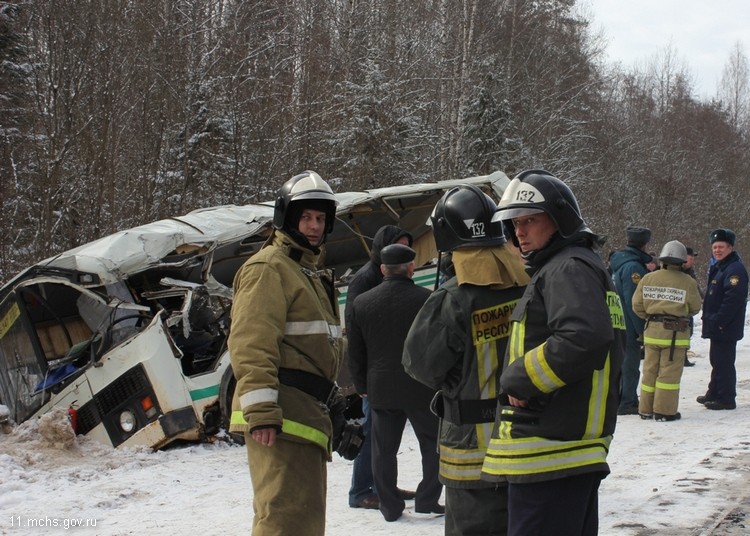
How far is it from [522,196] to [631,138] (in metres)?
40.4

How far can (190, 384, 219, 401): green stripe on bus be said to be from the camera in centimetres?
811

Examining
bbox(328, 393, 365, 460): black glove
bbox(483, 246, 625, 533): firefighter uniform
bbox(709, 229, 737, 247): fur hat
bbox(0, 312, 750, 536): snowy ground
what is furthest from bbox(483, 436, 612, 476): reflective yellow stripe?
bbox(709, 229, 737, 247): fur hat

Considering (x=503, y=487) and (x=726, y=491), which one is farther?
(x=726, y=491)

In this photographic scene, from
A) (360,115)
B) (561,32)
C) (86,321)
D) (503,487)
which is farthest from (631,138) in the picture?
(503,487)

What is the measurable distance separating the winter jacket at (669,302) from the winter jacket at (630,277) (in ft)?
2.02

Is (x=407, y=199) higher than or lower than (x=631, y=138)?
lower

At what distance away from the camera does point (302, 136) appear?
20.2 meters

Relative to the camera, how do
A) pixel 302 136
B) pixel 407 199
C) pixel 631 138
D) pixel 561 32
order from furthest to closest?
pixel 631 138, pixel 561 32, pixel 302 136, pixel 407 199

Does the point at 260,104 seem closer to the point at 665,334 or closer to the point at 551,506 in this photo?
the point at 665,334

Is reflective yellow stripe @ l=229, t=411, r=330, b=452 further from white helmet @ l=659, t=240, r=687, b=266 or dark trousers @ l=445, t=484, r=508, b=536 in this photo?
white helmet @ l=659, t=240, r=687, b=266

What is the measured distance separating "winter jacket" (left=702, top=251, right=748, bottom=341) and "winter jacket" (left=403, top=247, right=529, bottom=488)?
657cm

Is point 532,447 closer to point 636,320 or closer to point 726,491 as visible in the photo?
point 726,491

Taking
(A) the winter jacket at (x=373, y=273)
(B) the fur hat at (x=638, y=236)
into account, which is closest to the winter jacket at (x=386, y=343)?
(A) the winter jacket at (x=373, y=273)

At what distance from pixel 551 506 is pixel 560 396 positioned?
0.39m
